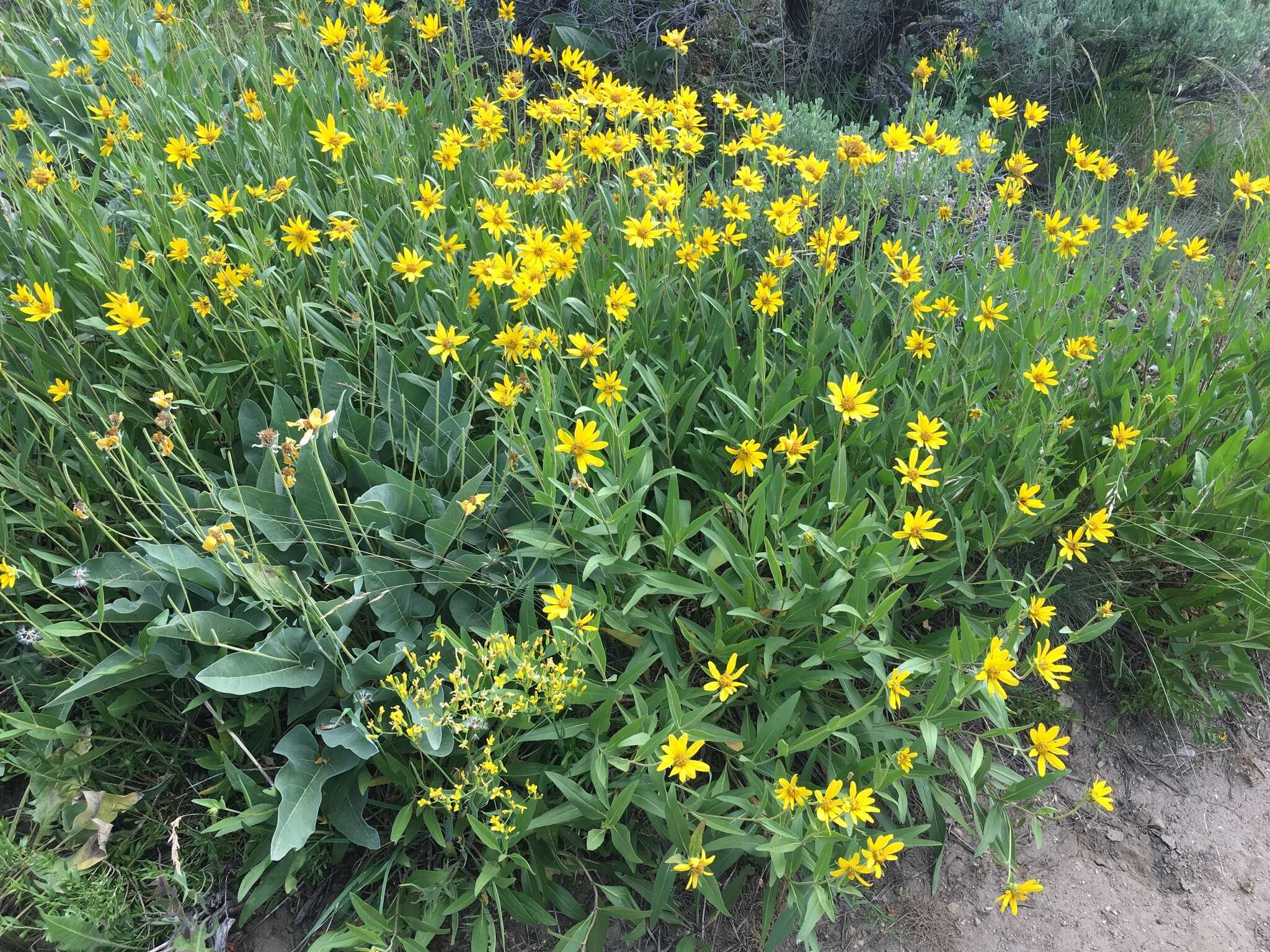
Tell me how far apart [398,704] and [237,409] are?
112 centimetres

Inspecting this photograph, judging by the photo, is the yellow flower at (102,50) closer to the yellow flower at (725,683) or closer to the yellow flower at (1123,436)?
the yellow flower at (725,683)

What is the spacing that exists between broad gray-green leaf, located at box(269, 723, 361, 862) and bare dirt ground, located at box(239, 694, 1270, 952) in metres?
0.36

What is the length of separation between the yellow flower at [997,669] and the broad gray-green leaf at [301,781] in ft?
4.39

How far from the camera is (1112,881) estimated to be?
6.76ft

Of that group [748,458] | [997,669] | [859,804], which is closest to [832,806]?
[859,804]

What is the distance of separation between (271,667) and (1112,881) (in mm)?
2086

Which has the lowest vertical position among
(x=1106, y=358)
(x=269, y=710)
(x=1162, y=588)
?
(x=269, y=710)

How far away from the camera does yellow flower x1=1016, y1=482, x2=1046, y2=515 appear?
186 cm

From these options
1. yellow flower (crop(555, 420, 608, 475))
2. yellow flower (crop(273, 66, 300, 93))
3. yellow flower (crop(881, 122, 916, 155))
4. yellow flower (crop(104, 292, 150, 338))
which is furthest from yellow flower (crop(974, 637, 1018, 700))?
yellow flower (crop(273, 66, 300, 93))

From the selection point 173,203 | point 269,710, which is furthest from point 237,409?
point 269,710

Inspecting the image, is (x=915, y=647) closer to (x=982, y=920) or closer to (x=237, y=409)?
(x=982, y=920)

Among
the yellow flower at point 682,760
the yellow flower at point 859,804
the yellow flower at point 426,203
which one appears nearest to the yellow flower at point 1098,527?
the yellow flower at point 859,804

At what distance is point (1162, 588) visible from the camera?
7.68ft

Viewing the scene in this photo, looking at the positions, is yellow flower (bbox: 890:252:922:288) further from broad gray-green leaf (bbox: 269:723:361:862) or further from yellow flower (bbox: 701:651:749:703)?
broad gray-green leaf (bbox: 269:723:361:862)
